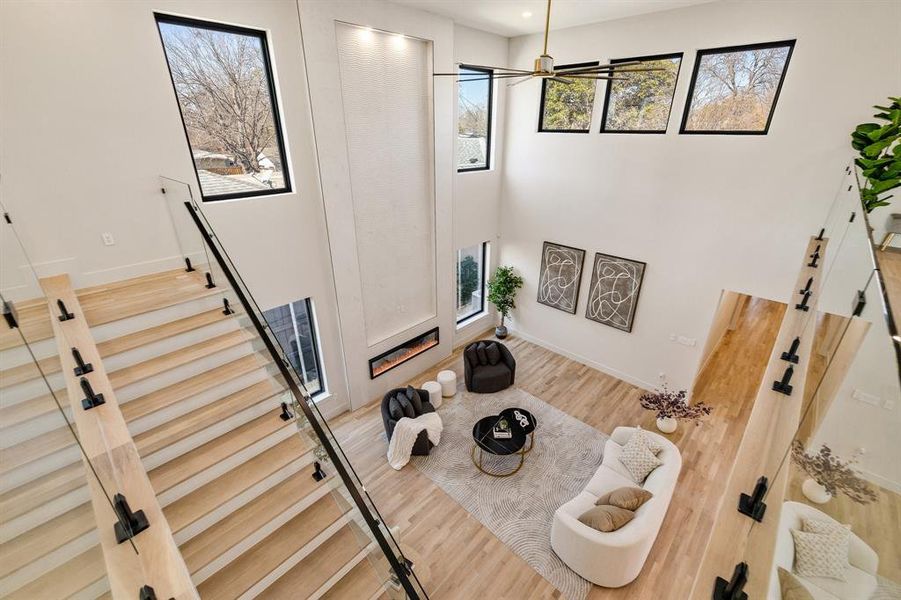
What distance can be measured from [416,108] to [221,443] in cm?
580

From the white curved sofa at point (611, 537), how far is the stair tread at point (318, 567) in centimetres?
244

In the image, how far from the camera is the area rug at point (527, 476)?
15.9 feet

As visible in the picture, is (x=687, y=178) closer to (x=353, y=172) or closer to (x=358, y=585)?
(x=353, y=172)

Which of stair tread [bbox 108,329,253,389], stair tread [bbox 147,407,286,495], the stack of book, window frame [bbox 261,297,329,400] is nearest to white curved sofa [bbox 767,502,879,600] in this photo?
stair tread [bbox 147,407,286,495]

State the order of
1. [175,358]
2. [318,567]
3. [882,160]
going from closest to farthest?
[318,567] → [882,160] → [175,358]

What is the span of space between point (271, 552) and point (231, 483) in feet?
2.33

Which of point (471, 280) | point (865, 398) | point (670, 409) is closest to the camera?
point (865, 398)

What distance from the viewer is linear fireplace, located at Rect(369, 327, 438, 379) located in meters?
7.27

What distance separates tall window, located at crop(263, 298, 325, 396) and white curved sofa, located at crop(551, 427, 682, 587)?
4392mm

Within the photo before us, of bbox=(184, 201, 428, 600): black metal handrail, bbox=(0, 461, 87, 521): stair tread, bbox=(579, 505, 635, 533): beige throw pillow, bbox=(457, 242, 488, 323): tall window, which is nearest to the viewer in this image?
bbox=(0, 461, 87, 521): stair tread

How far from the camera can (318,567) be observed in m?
3.47

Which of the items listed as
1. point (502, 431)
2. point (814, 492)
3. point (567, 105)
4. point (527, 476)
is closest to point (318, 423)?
point (814, 492)

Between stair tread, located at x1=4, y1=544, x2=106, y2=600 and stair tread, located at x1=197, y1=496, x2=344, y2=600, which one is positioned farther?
stair tread, located at x1=197, y1=496, x2=344, y2=600

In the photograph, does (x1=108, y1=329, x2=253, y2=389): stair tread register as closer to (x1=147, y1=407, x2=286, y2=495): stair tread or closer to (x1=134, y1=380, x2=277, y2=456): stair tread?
(x1=134, y1=380, x2=277, y2=456): stair tread
